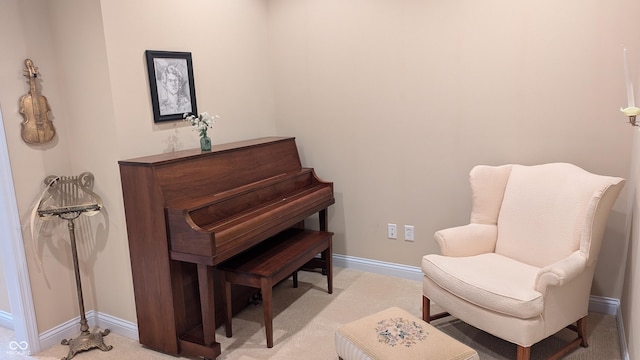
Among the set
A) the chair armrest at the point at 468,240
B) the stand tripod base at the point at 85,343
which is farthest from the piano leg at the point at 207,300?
the chair armrest at the point at 468,240

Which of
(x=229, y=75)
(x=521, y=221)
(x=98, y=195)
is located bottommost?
(x=521, y=221)

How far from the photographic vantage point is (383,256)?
354 cm

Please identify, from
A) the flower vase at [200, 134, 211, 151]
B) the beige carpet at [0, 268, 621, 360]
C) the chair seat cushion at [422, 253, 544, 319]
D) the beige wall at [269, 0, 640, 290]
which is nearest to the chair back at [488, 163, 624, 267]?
the chair seat cushion at [422, 253, 544, 319]

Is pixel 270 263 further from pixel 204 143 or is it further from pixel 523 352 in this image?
pixel 523 352

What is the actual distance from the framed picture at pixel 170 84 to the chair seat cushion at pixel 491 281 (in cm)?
185

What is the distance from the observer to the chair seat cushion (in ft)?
6.70

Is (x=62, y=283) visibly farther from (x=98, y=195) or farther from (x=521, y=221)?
(x=521, y=221)

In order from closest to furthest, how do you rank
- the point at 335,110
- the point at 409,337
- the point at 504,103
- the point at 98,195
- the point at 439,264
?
the point at 409,337 → the point at 439,264 → the point at 98,195 → the point at 504,103 → the point at 335,110

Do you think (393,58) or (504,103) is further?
(393,58)

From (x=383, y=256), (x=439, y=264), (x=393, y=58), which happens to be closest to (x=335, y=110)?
(x=393, y=58)

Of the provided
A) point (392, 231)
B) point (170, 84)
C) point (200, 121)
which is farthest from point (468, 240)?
point (170, 84)

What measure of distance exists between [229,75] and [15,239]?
1.75 metres

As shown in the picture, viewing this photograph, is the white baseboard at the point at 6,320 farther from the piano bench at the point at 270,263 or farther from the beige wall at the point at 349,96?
the piano bench at the point at 270,263

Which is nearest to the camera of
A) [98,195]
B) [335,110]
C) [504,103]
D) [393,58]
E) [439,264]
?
[439,264]
